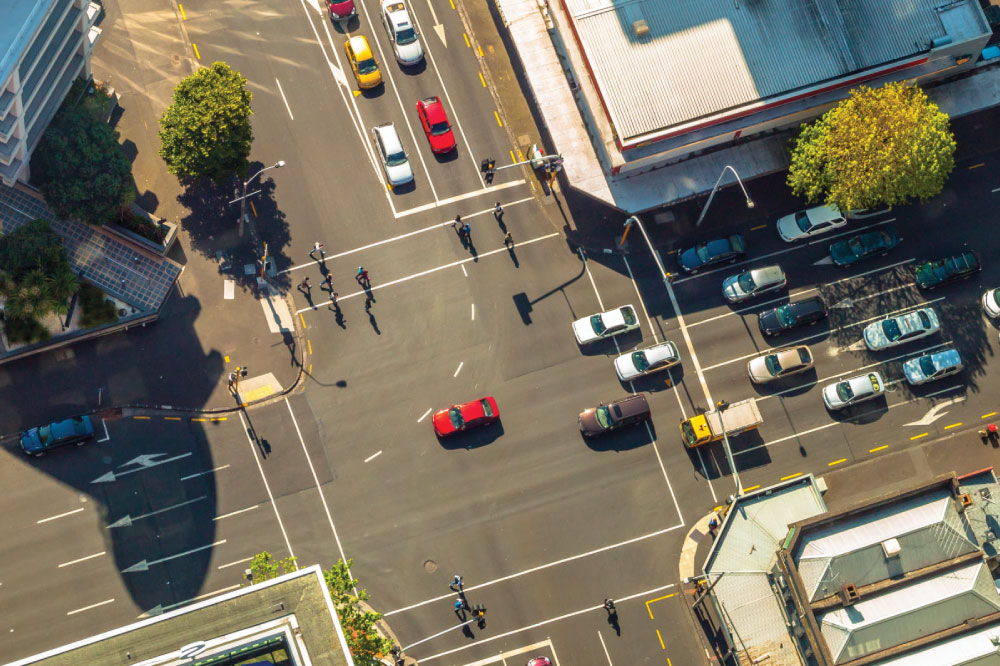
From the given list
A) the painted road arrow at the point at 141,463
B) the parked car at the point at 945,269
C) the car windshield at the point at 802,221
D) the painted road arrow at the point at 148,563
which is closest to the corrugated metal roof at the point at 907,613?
the parked car at the point at 945,269

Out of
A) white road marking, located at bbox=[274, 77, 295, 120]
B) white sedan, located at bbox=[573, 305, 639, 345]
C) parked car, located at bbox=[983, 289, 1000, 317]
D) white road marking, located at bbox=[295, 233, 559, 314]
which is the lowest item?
parked car, located at bbox=[983, 289, 1000, 317]

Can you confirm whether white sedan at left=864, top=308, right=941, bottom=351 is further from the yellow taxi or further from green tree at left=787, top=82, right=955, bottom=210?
the yellow taxi

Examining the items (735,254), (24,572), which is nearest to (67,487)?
(24,572)

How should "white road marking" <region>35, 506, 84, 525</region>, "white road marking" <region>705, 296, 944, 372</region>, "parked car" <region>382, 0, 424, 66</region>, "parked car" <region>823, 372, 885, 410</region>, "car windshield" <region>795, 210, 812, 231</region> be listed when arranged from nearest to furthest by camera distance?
"white road marking" <region>35, 506, 84, 525</region>
"parked car" <region>823, 372, 885, 410</region>
"white road marking" <region>705, 296, 944, 372</region>
"car windshield" <region>795, 210, 812, 231</region>
"parked car" <region>382, 0, 424, 66</region>

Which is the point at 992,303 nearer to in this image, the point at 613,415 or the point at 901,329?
the point at 901,329

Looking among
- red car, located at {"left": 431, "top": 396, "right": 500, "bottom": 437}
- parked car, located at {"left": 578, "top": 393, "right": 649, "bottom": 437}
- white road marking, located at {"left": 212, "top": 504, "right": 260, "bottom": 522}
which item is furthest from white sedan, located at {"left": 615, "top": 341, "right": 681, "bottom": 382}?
white road marking, located at {"left": 212, "top": 504, "right": 260, "bottom": 522}

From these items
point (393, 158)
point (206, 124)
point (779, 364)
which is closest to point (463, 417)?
point (393, 158)
